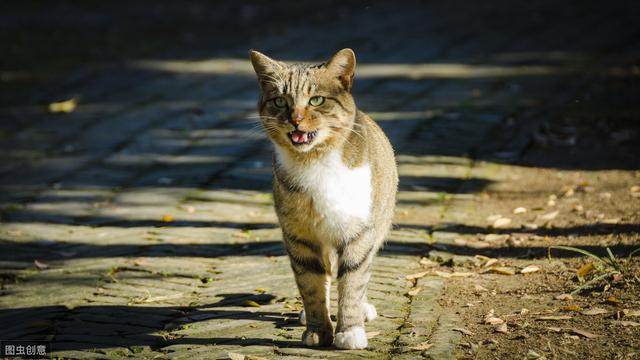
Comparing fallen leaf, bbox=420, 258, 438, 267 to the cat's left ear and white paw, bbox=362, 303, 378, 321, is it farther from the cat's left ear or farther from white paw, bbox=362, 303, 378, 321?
the cat's left ear

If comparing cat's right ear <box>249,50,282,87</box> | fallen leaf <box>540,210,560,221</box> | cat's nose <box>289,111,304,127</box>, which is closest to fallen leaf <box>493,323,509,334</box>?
cat's nose <box>289,111,304,127</box>

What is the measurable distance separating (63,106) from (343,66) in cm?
693

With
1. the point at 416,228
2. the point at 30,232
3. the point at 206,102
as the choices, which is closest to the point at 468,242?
the point at 416,228

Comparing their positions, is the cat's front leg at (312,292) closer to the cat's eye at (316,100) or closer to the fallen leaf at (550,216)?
the cat's eye at (316,100)

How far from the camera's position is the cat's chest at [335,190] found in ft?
16.2

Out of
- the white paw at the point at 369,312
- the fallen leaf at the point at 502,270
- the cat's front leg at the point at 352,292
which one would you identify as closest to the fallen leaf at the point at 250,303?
the white paw at the point at 369,312

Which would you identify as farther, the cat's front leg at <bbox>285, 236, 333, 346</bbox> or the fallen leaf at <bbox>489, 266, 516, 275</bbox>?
the fallen leaf at <bbox>489, 266, 516, 275</bbox>

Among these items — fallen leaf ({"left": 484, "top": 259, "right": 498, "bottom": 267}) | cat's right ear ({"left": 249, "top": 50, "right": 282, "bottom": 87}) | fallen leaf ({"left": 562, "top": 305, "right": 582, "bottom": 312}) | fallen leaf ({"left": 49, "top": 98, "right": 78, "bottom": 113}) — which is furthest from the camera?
fallen leaf ({"left": 49, "top": 98, "right": 78, "bottom": 113})

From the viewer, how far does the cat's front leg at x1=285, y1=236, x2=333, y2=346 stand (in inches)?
198

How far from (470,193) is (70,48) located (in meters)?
8.85

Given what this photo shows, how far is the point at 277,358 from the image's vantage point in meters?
4.86

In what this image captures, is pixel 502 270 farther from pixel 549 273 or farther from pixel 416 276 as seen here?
pixel 416 276

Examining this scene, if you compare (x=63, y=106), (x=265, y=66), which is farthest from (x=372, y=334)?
(x=63, y=106)

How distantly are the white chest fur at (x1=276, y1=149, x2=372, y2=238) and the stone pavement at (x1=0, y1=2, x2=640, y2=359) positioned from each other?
2.24 ft
